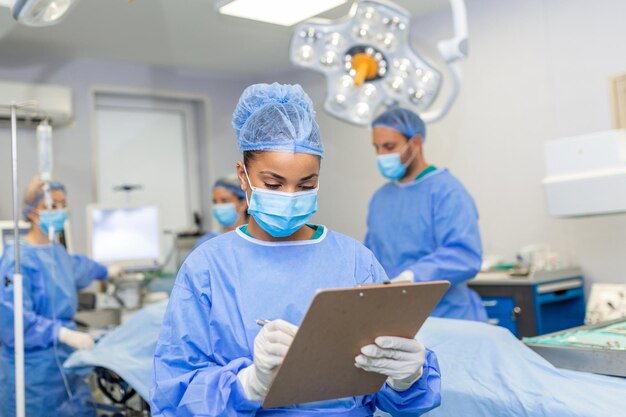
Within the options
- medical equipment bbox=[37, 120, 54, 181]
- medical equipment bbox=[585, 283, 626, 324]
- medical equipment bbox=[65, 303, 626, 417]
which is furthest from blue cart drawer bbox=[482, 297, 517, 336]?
medical equipment bbox=[37, 120, 54, 181]

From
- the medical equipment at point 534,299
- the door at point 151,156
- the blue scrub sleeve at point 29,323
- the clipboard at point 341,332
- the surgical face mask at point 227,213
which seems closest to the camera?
the clipboard at point 341,332

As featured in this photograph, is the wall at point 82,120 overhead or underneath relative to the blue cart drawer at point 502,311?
overhead

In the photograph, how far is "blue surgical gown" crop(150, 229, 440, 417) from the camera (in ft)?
4.01

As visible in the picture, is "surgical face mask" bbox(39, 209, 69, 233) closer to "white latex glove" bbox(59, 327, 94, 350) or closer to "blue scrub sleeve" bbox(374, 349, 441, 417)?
"white latex glove" bbox(59, 327, 94, 350)

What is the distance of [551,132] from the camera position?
11.5 ft

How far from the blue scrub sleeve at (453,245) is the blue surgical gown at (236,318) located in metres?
0.98

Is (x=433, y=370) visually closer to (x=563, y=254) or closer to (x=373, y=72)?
(x=373, y=72)

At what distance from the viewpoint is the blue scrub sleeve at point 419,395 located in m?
1.31

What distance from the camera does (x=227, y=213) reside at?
3.73 m

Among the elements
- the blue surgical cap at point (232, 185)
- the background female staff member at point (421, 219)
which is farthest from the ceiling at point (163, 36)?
the background female staff member at point (421, 219)

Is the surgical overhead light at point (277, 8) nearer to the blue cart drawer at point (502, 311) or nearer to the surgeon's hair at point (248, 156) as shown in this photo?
the surgeon's hair at point (248, 156)

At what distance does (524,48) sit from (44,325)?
2.72 meters

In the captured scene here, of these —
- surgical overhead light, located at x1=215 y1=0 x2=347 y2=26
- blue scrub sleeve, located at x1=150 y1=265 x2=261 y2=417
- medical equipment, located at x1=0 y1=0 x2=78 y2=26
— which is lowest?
blue scrub sleeve, located at x1=150 y1=265 x2=261 y2=417

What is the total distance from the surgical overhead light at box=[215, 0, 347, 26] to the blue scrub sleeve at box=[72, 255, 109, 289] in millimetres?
1653
